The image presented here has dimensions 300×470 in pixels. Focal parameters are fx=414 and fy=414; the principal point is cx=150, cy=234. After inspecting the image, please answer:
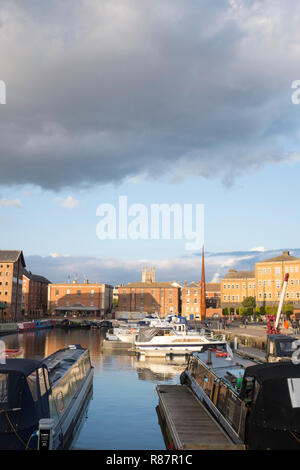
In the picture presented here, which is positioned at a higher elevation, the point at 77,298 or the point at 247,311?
the point at 77,298

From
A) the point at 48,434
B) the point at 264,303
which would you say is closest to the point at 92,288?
the point at 264,303

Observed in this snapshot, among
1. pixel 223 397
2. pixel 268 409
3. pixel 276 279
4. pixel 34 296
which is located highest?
pixel 276 279

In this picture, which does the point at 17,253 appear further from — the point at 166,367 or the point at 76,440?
the point at 76,440

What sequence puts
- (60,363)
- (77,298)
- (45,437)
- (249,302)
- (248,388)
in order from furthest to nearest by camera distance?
(77,298)
(249,302)
(60,363)
(248,388)
(45,437)

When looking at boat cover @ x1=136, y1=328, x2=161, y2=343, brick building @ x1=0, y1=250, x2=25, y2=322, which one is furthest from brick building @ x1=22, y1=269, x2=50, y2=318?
boat cover @ x1=136, y1=328, x2=161, y2=343

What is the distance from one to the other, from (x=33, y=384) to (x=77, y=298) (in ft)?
390

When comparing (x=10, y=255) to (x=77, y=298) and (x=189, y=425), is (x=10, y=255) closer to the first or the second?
(x=77, y=298)

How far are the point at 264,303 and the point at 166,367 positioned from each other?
234 feet

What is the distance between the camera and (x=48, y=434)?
933cm

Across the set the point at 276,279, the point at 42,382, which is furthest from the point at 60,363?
the point at 276,279

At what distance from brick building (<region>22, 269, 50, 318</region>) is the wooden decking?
10998 cm

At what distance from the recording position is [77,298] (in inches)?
5020

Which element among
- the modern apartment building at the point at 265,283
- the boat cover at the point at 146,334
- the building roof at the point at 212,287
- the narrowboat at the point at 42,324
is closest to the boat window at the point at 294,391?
the boat cover at the point at 146,334

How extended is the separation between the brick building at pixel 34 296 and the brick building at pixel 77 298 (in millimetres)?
5533
